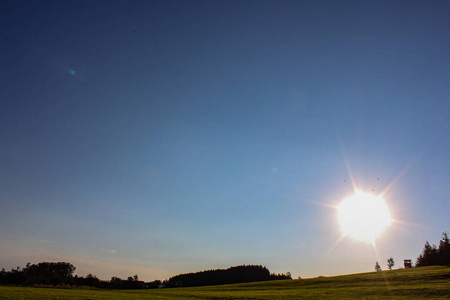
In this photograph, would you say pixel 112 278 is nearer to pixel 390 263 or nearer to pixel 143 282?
pixel 143 282

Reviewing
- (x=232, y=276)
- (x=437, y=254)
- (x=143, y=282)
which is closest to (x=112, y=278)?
(x=143, y=282)

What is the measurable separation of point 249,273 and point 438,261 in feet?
398

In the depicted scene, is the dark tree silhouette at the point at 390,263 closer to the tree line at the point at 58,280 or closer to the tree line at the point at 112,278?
the tree line at the point at 112,278

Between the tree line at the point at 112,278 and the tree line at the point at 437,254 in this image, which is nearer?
the tree line at the point at 437,254

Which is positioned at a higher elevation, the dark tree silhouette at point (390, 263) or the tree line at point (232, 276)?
the dark tree silhouette at point (390, 263)

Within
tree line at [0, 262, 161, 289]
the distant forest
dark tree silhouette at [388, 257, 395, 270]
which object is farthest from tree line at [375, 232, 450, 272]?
tree line at [0, 262, 161, 289]

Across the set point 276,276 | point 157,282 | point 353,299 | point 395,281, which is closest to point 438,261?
point 395,281

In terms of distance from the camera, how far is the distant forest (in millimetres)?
87875

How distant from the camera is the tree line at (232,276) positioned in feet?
569

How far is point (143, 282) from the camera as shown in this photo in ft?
503

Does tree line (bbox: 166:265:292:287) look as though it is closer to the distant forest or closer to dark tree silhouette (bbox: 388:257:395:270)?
the distant forest

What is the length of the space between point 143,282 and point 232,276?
56.6m

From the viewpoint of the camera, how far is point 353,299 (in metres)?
36.6

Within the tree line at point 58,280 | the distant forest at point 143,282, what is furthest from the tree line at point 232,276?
the tree line at point 58,280
